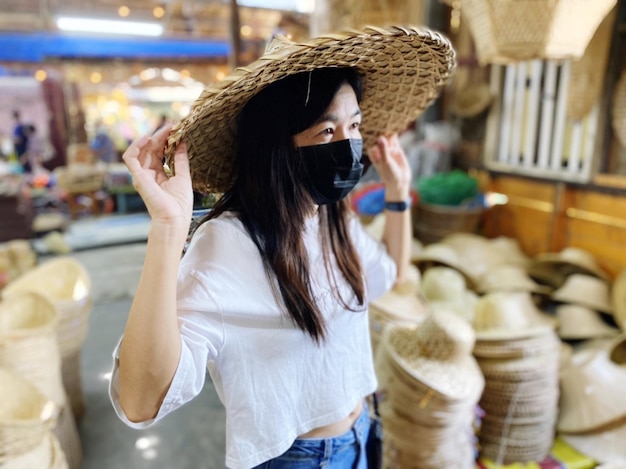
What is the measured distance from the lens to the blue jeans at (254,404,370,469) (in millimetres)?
885

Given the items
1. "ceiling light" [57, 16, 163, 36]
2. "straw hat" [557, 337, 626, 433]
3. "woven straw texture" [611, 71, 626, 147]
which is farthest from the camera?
"ceiling light" [57, 16, 163, 36]

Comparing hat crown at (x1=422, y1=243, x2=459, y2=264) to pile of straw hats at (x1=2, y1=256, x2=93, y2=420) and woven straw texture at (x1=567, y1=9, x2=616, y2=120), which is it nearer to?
woven straw texture at (x1=567, y1=9, x2=616, y2=120)

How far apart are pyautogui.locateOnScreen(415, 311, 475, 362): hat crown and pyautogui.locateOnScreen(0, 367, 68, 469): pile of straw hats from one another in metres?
1.16

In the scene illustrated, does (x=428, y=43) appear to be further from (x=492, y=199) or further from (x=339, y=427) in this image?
(x=492, y=199)

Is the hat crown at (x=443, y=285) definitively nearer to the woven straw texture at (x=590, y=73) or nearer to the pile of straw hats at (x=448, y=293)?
the pile of straw hats at (x=448, y=293)

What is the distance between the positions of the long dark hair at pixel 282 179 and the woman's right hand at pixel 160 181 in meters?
0.13

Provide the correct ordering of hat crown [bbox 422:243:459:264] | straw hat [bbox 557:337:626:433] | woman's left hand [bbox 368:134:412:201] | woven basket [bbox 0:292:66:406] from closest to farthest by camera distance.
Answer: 1. woman's left hand [bbox 368:134:412:201]
2. woven basket [bbox 0:292:66:406]
3. straw hat [bbox 557:337:626:433]
4. hat crown [bbox 422:243:459:264]

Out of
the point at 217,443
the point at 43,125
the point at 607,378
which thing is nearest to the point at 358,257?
the point at 217,443

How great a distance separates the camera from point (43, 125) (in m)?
4.41

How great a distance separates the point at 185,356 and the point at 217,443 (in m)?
1.21

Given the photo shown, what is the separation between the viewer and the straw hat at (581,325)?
2.18m

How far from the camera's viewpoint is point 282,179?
80 cm

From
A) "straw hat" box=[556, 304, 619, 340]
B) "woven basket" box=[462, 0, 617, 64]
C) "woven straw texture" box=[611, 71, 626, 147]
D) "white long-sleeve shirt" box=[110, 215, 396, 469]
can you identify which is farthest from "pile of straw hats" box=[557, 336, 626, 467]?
"white long-sleeve shirt" box=[110, 215, 396, 469]

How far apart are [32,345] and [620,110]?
109 inches
